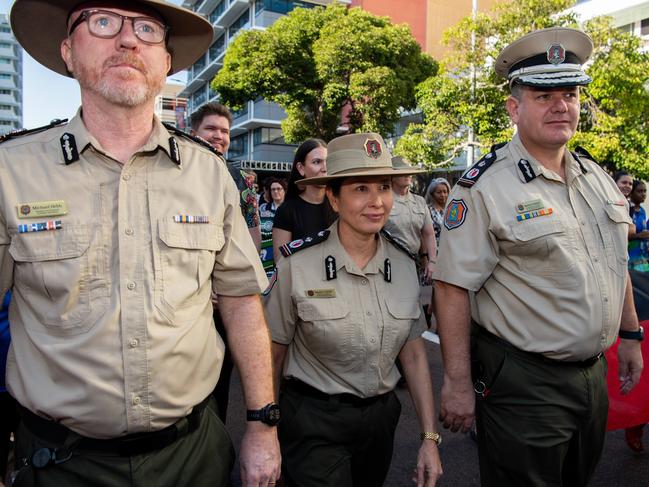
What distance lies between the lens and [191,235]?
1.80 metres

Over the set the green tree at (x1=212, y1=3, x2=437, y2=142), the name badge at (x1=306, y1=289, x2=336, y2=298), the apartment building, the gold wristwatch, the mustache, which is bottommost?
the gold wristwatch

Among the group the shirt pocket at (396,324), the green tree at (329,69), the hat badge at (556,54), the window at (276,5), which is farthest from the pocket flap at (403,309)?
the window at (276,5)

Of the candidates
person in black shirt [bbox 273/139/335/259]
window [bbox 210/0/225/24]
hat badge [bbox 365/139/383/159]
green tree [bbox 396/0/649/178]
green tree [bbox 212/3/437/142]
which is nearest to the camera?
hat badge [bbox 365/139/383/159]

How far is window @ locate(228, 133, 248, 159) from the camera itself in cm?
4253

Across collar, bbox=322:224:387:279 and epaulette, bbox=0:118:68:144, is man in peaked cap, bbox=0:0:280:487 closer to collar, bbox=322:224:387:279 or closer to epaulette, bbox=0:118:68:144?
epaulette, bbox=0:118:68:144

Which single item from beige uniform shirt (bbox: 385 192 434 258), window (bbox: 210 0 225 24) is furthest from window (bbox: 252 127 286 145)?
beige uniform shirt (bbox: 385 192 434 258)

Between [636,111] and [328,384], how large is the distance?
14.0 m

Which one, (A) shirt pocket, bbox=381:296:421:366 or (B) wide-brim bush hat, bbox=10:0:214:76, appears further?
(A) shirt pocket, bbox=381:296:421:366

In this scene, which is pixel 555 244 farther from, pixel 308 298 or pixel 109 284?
pixel 109 284

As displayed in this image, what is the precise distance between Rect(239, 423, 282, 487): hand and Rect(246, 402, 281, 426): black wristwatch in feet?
0.07

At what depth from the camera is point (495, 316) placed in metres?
2.38

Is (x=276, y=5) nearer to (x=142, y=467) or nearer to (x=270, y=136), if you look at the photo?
(x=270, y=136)

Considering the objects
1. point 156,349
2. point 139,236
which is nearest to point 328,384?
point 156,349

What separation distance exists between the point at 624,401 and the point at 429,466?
1661 mm
